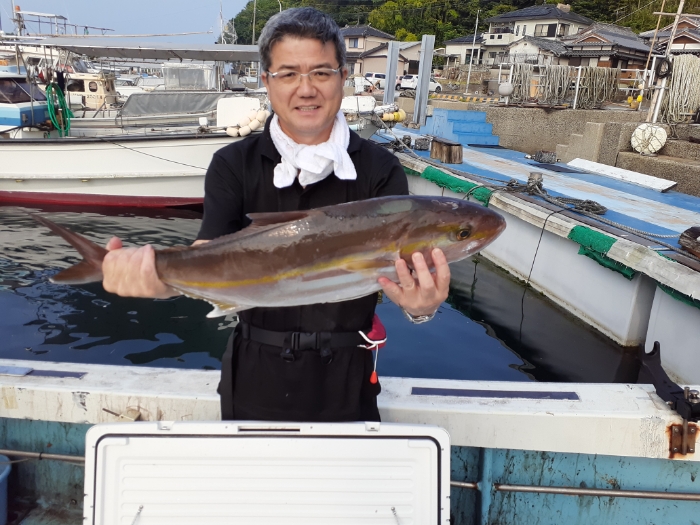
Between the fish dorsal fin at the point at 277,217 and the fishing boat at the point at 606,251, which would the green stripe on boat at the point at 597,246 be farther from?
the fish dorsal fin at the point at 277,217

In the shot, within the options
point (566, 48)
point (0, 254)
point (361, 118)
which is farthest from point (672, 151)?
point (566, 48)

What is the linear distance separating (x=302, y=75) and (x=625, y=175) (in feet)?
38.7

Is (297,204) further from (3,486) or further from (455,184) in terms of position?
(455,184)

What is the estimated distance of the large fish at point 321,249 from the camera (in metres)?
2.16

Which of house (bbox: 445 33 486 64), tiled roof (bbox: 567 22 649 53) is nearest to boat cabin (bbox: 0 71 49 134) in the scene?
tiled roof (bbox: 567 22 649 53)

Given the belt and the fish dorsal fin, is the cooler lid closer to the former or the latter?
the belt

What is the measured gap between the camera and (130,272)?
7.18 feet

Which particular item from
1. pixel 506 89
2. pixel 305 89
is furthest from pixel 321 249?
pixel 506 89

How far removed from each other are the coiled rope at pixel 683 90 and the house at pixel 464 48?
204 feet

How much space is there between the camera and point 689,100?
1463cm

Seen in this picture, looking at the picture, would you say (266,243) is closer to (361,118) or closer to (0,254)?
(0,254)

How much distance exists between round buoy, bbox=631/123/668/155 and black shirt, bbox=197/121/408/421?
13.0m

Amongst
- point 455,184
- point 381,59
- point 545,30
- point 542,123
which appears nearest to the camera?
point 455,184

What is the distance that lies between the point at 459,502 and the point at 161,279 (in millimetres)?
2277
